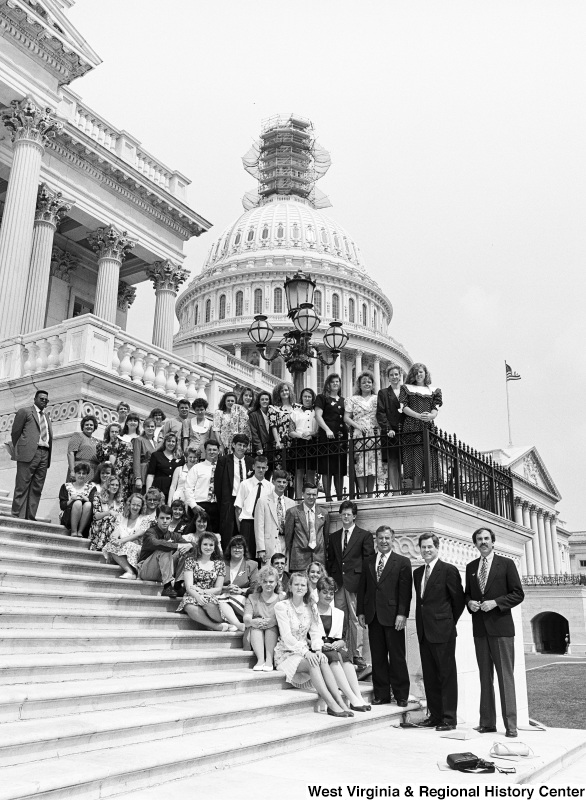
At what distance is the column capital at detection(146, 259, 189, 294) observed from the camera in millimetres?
28672

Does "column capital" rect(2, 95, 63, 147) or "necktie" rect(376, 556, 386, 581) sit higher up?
"column capital" rect(2, 95, 63, 147)

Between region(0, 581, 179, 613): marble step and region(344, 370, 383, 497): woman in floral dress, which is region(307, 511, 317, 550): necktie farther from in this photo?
region(0, 581, 179, 613): marble step

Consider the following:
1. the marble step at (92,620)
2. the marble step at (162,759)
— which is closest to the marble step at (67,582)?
the marble step at (92,620)

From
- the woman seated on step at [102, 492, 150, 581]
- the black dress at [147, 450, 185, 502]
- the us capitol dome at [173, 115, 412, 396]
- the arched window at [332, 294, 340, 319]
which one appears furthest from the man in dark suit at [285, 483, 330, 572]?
the arched window at [332, 294, 340, 319]

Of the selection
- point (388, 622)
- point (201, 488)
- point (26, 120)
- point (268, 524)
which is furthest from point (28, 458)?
point (26, 120)

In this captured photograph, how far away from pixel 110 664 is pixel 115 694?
60cm

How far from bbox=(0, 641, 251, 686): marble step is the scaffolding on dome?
107328mm

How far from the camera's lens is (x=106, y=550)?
9234mm

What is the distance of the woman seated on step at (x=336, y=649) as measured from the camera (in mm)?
7449

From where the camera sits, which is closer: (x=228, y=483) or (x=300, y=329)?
(x=228, y=483)

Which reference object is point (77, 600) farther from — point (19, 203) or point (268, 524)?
point (19, 203)

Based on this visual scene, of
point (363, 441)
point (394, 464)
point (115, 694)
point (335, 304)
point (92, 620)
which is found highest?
point (335, 304)

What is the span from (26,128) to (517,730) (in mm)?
19383

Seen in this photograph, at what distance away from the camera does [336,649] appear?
7.53 metres
